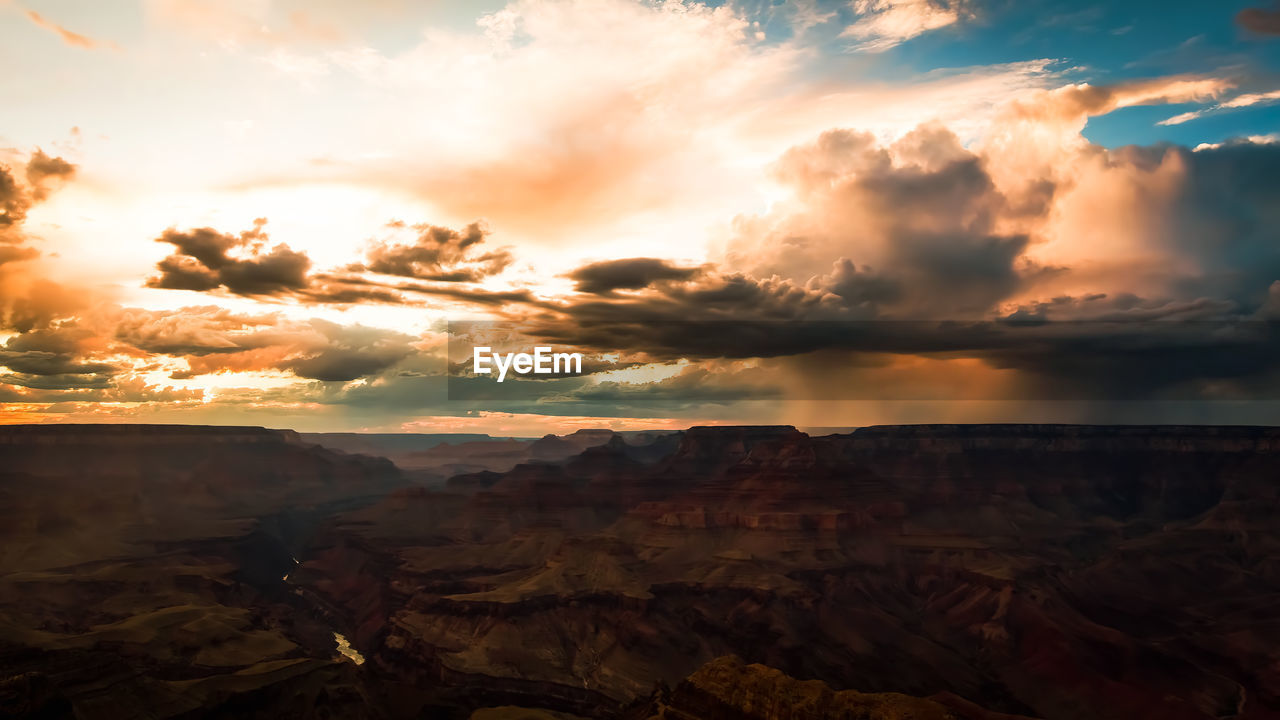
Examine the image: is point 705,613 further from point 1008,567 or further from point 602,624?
point 1008,567

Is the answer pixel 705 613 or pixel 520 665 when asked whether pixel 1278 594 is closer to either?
pixel 705 613

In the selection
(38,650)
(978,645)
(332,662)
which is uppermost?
(38,650)

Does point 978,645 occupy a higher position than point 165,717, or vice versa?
point 165,717

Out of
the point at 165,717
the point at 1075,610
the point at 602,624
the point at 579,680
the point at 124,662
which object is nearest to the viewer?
the point at 165,717

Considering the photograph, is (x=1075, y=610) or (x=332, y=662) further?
(x=1075, y=610)

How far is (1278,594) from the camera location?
625 feet

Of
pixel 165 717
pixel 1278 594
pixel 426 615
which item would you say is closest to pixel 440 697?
pixel 426 615

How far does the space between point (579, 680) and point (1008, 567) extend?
10785cm

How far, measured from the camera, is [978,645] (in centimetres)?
17038

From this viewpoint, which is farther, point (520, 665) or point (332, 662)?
point (520, 665)

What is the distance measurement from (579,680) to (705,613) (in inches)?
1332

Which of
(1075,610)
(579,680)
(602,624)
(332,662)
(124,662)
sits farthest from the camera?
(1075,610)

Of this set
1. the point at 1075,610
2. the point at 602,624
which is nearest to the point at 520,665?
the point at 602,624

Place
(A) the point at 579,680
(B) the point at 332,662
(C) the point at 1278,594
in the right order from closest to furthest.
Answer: (B) the point at 332,662 < (A) the point at 579,680 < (C) the point at 1278,594
